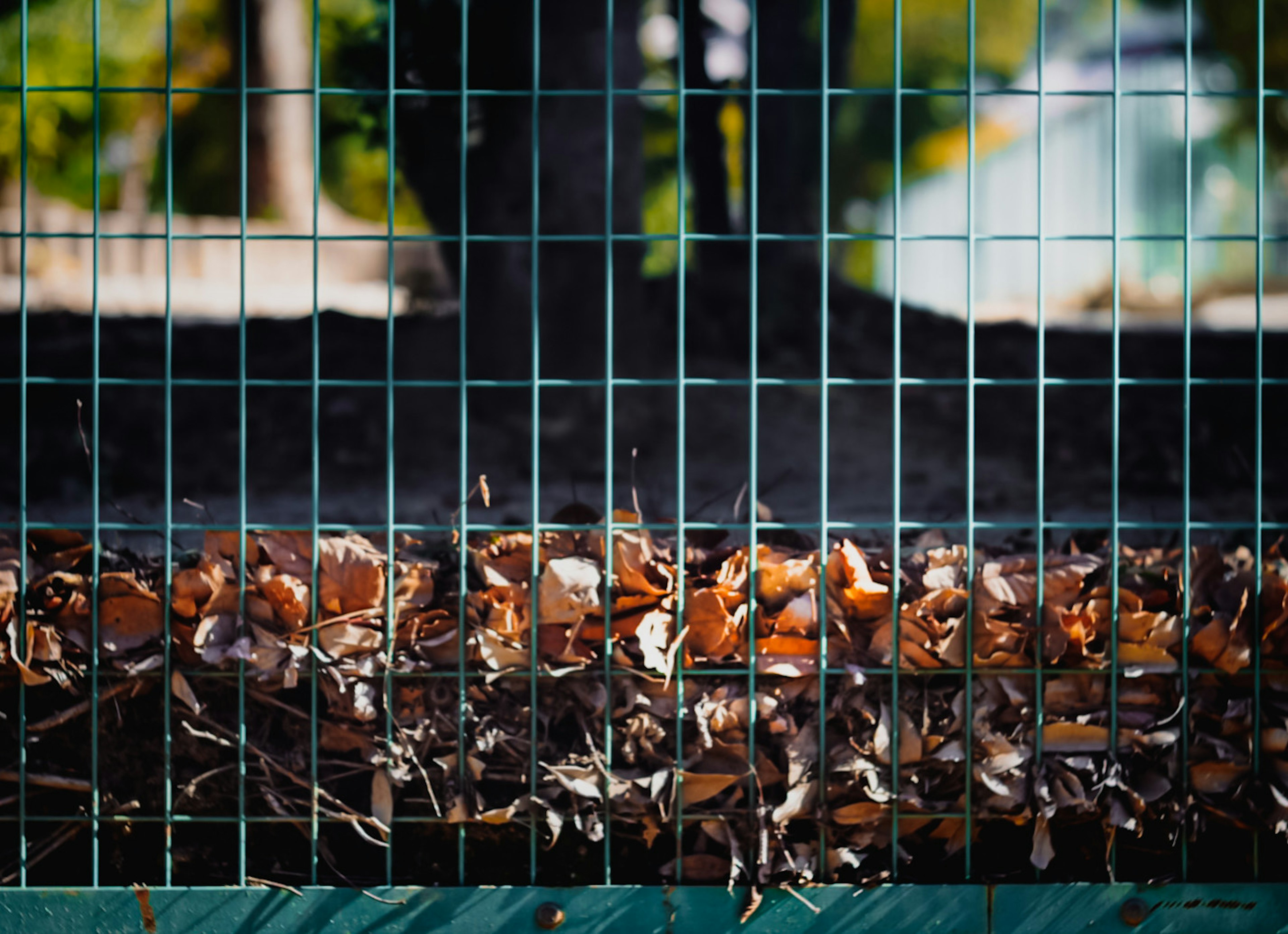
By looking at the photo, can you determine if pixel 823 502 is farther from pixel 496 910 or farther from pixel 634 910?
pixel 496 910

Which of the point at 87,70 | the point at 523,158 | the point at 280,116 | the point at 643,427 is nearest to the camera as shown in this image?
the point at 523,158

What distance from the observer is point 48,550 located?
2.64 metres

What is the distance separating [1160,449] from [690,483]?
164cm

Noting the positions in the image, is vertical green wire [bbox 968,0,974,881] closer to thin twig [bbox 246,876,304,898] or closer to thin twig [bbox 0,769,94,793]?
thin twig [bbox 246,876,304,898]

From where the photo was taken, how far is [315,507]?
2459mm

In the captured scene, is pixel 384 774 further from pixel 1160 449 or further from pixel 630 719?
pixel 1160 449

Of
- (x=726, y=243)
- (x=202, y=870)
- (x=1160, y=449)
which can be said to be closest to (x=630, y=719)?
(x=202, y=870)

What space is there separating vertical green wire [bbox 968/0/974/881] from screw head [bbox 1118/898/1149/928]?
1.13ft

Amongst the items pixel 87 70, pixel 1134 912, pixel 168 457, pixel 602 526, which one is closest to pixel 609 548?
pixel 602 526

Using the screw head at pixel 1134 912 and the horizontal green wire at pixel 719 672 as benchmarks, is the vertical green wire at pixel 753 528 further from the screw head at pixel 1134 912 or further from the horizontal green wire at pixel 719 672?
the screw head at pixel 1134 912

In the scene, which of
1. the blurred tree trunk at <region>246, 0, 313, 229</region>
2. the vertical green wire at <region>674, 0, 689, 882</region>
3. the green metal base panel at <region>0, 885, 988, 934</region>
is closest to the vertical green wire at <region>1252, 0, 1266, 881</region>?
the green metal base panel at <region>0, 885, 988, 934</region>

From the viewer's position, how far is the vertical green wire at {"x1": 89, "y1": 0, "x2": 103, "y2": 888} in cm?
241

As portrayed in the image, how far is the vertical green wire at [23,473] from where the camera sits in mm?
2420

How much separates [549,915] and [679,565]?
841mm
